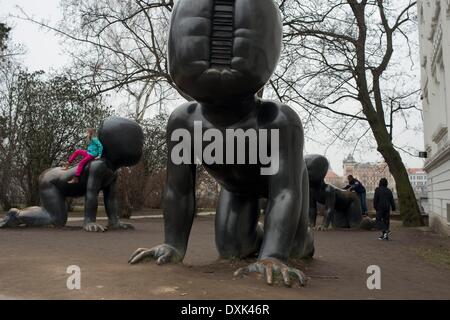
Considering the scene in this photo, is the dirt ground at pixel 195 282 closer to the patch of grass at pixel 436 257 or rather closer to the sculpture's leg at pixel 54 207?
the patch of grass at pixel 436 257

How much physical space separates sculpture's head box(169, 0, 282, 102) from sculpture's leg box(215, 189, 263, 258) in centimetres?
124

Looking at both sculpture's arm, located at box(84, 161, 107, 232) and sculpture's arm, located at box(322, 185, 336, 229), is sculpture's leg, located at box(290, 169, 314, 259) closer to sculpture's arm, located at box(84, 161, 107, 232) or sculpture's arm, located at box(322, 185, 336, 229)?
sculpture's arm, located at box(84, 161, 107, 232)

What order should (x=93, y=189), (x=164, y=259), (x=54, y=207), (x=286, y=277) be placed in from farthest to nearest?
(x=54, y=207) < (x=93, y=189) < (x=164, y=259) < (x=286, y=277)

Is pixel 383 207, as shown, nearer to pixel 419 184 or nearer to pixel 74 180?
pixel 74 180

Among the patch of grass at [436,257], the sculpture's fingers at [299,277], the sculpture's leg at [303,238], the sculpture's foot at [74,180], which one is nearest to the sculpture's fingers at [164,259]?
the sculpture's fingers at [299,277]

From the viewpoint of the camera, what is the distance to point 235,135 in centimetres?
390

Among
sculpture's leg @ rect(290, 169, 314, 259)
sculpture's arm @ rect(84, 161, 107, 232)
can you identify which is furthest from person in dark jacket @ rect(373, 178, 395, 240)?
sculpture's arm @ rect(84, 161, 107, 232)

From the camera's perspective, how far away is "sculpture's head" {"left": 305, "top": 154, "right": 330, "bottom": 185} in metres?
11.9

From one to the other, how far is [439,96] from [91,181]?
425 inches

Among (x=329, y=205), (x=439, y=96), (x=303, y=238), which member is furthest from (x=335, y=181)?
(x=303, y=238)

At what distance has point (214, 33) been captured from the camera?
3.53 meters

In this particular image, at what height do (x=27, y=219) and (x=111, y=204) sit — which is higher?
(x=111, y=204)
